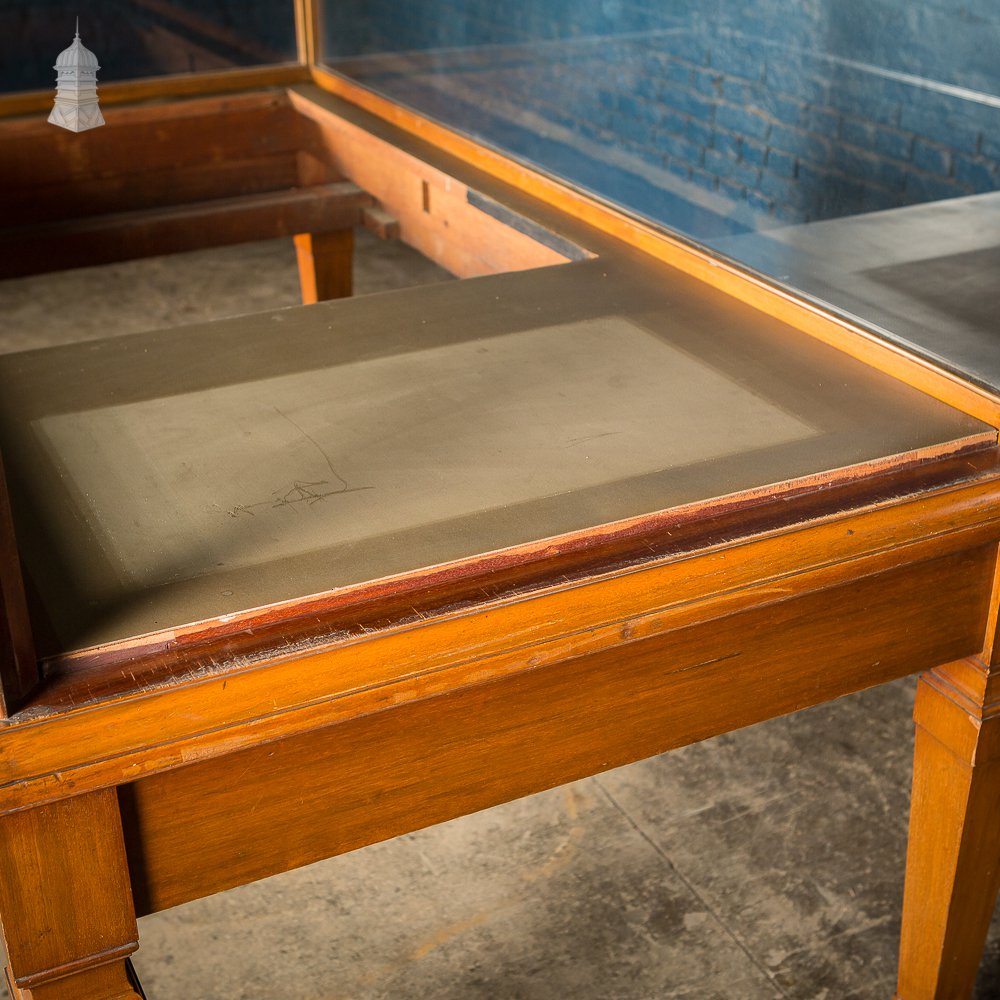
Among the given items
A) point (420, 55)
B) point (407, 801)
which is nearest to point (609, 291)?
point (407, 801)

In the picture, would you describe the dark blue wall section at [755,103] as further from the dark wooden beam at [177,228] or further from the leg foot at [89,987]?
the leg foot at [89,987]

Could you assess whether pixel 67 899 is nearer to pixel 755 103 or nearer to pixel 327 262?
pixel 755 103

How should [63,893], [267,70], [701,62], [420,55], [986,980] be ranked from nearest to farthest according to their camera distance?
1. [63,893]
2. [701,62]
3. [986,980]
4. [420,55]
5. [267,70]

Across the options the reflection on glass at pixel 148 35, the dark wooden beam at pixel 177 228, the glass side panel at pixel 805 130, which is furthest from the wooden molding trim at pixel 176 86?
the glass side panel at pixel 805 130

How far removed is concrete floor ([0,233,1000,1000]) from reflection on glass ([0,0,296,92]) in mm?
1294

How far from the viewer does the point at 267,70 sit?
8.39ft

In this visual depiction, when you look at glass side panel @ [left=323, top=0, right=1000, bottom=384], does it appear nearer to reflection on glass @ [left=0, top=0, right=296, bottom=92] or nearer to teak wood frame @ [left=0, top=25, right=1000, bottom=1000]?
teak wood frame @ [left=0, top=25, right=1000, bottom=1000]

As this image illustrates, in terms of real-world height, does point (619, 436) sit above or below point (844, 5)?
below

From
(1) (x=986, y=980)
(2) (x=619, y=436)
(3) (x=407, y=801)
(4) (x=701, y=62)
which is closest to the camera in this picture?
(3) (x=407, y=801)

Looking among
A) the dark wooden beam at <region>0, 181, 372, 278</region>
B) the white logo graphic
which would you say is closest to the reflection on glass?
the dark wooden beam at <region>0, 181, 372, 278</region>

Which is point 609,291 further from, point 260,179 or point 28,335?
point 28,335

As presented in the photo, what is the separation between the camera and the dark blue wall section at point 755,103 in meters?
1.31

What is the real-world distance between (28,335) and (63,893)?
3.38m

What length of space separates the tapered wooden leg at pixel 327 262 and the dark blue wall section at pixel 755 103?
98 cm
